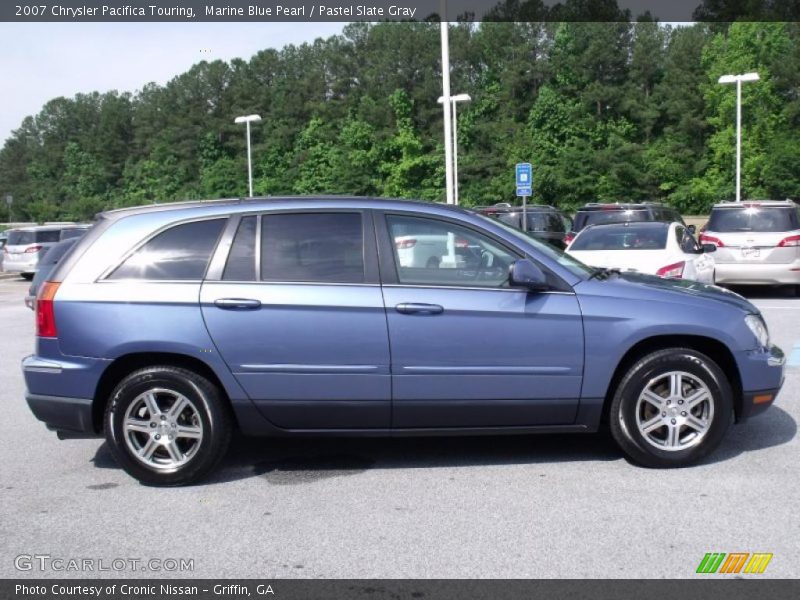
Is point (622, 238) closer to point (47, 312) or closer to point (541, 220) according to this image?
point (47, 312)

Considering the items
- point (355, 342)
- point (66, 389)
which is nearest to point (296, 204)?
point (355, 342)

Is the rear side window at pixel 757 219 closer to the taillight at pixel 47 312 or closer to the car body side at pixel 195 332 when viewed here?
the car body side at pixel 195 332

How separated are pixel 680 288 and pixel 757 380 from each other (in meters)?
0.74

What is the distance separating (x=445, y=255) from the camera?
5457 mm

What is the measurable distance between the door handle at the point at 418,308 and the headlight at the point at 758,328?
1.95 m

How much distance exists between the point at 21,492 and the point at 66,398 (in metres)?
0.64

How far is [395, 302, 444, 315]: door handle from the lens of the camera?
5227mm

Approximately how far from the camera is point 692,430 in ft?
17.8

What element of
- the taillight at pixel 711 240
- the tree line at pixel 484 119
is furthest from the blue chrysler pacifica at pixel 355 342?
the tree line at pixel 484 119

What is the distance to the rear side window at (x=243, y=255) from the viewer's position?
5352 millimetres

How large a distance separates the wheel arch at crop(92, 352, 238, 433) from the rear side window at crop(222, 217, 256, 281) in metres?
0.57

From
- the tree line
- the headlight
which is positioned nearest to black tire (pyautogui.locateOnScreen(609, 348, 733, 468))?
the headlight

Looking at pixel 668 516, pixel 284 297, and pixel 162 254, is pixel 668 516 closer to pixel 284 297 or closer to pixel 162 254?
pixel 284 297
